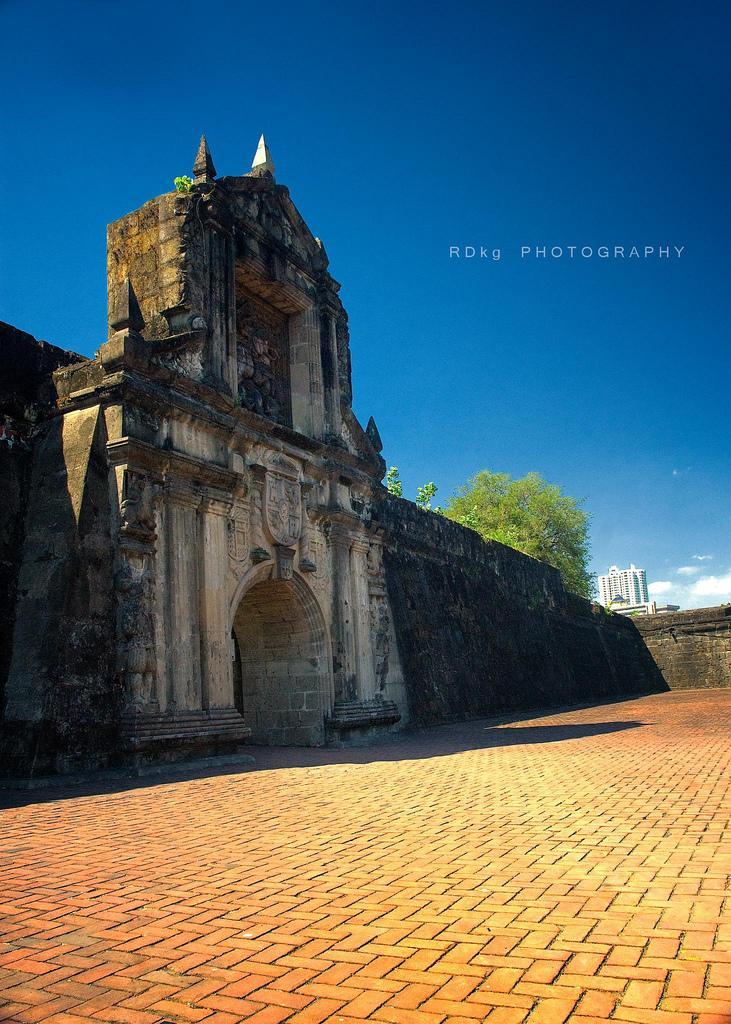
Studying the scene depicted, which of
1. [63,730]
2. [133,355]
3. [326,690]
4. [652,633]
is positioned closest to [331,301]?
[133,355]

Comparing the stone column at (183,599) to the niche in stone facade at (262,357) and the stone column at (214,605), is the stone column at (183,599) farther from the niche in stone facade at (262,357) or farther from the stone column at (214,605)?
the niche in stone facade at (262,357)

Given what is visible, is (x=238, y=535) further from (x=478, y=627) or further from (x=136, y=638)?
(x=478, y=627)

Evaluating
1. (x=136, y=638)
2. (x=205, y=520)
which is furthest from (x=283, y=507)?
(x=136, y=638)

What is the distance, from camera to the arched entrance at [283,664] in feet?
39.5

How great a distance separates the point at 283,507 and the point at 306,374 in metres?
2.72

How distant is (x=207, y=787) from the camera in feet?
23.5

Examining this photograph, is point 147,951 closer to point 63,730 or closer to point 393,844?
point 393,844

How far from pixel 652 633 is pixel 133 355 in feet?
94.6

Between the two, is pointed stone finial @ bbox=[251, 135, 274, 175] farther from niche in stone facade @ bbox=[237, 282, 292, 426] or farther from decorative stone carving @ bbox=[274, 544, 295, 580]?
decorative stone carving @ bbox=[274, 544, 295, 580]

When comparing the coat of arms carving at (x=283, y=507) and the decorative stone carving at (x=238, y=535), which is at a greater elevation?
the coat of arms carving at (x=283, y=507)

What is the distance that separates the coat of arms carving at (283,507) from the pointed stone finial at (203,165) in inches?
157

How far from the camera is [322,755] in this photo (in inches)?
404

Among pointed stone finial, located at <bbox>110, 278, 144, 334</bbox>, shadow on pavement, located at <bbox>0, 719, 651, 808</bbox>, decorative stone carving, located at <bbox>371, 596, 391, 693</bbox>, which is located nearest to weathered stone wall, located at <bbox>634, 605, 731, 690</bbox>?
shadow on pavement, located at <bbox>0, 719, 651, 808</bbox>

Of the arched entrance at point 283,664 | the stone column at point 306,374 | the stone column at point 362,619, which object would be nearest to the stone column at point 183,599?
the arched entrance at point 283,664
